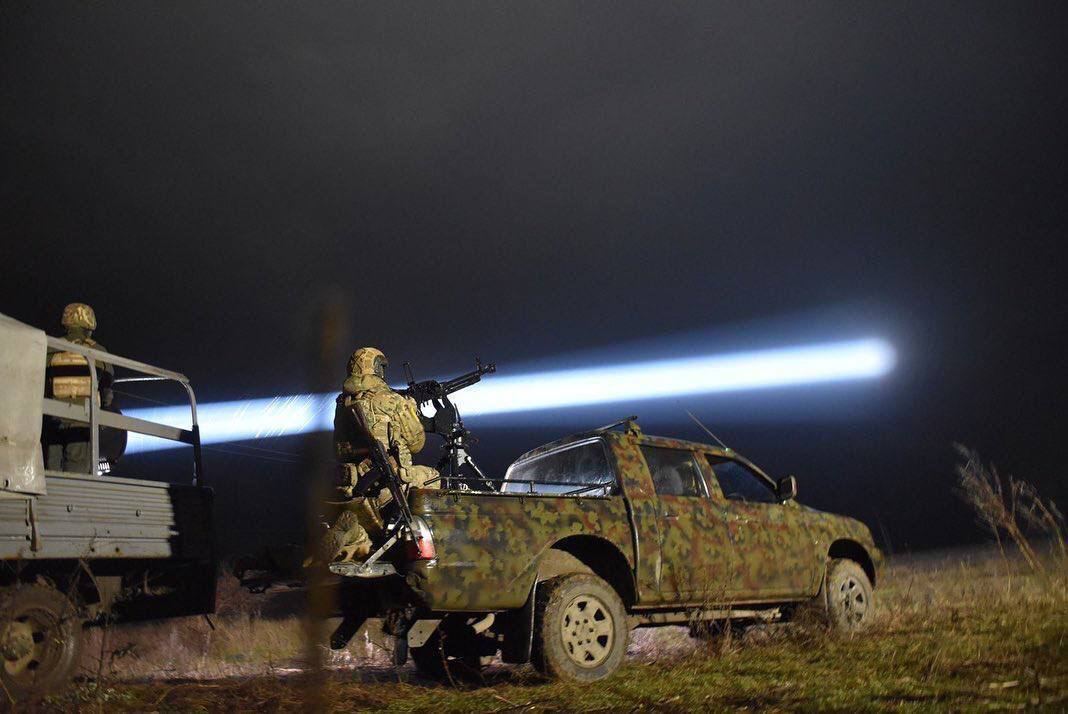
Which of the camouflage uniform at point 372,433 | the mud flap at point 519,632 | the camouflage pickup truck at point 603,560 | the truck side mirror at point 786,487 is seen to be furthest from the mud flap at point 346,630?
the truck side mirror at point 786,487

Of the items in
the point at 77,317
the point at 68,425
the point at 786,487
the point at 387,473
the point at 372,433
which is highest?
the point at 77,317

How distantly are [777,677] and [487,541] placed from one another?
1926 mm

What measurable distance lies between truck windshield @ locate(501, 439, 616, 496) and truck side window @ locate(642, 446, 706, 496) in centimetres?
37

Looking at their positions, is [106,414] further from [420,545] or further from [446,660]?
[446,660]

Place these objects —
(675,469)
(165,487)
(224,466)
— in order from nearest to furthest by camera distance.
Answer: (165,487)
(675,469)
(224,466)

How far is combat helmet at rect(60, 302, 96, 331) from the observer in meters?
6.79

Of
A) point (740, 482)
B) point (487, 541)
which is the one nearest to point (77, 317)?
point (487, 541)

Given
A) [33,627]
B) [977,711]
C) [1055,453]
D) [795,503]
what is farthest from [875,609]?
[1055,453]

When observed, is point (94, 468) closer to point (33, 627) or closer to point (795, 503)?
point (33, 627)

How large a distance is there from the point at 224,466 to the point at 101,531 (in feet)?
82.9

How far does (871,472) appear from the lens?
70.9ft

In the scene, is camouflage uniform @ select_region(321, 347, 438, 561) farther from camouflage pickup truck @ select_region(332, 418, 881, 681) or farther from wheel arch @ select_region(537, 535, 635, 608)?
wheel arch @ select_region(537, 535, 635, 608)

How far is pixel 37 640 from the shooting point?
5285 millimetres

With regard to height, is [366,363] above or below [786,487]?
above
